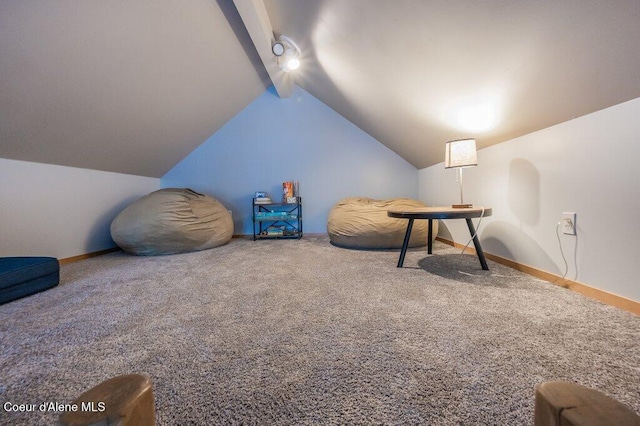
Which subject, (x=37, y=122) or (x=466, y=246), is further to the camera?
(x=466, y=246)

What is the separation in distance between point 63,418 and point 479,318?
4.01 ft

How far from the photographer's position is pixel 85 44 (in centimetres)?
157

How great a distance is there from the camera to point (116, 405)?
236 millimetres

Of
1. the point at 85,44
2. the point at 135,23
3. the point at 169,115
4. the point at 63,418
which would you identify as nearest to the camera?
the point at 63,418

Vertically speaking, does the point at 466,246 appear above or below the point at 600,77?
below

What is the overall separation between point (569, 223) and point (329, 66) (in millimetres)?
2205

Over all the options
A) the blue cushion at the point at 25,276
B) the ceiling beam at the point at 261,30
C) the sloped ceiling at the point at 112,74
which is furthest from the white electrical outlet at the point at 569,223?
the blue cushion at the point at 25,276

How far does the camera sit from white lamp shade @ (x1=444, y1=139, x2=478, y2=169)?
1.70m

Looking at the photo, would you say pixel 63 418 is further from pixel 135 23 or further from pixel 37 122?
pixel 37 122

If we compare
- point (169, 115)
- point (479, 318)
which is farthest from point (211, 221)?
point (479, 318)

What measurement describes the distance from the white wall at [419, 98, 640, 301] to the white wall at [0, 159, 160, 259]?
3.62 meters

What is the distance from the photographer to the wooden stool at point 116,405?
220 mm

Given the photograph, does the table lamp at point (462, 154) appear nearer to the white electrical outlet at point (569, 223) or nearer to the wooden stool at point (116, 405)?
the white electrical outlet at point (569, 223)

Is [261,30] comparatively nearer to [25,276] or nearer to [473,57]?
[473,57]
